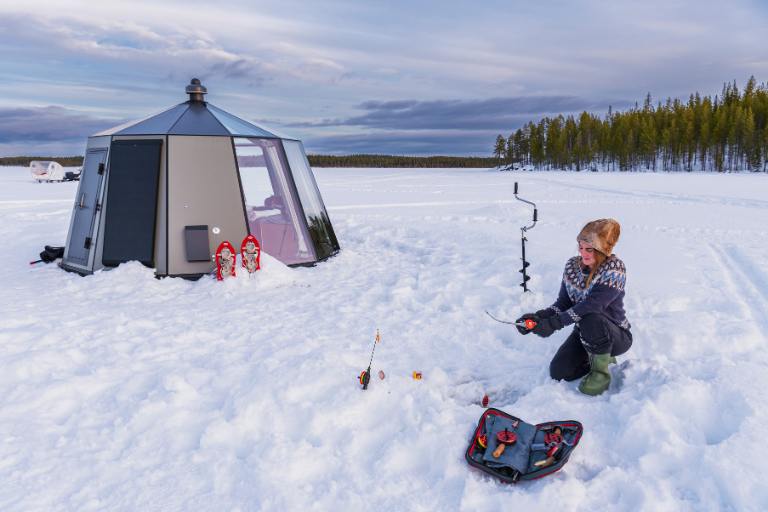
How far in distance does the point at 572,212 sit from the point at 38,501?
1694cm

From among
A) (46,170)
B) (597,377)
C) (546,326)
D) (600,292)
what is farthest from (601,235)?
(46,170)

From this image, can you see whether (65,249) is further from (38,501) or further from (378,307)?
(38,501)

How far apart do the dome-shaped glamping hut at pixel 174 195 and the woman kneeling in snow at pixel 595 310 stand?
5.67 m

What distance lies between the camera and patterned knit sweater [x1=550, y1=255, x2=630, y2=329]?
398 cm

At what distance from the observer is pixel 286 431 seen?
3770 millimetres

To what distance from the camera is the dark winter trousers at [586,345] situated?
4.01 metres

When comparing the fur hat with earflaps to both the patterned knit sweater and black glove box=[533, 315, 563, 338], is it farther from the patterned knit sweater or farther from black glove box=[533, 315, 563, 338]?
black glove box=[533, 315, 563, 338]

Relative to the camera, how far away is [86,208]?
8.96 metres

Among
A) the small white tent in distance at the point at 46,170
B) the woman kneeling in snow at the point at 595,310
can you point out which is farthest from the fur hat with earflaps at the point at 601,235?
the small white tent in distance at the point at 46,170

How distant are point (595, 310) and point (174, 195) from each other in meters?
6.77

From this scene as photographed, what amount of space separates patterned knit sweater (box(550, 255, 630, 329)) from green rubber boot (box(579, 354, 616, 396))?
34 cm

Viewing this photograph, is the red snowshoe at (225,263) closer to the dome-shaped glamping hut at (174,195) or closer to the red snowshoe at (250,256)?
the red snowshoe at (250,256)

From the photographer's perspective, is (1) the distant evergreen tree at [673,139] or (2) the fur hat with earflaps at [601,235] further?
(1) the distant evergreen tree at [673,139]

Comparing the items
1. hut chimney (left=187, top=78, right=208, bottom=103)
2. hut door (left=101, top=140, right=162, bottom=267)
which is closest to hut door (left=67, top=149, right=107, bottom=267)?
hut door (left=101, top=140, right=162, bottom=267)
